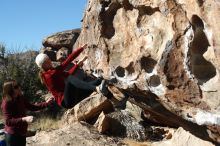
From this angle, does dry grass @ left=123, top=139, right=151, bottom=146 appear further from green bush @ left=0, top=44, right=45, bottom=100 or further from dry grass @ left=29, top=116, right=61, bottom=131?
green bush @ left=0, top=44, right=45, bottom=100

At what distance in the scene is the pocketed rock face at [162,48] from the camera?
7430mm

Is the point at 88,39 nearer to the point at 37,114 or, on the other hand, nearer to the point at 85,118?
the point at 85,118

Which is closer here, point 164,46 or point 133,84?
point 164,46

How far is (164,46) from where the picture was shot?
26.8 feet

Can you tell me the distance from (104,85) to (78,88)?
588 mm

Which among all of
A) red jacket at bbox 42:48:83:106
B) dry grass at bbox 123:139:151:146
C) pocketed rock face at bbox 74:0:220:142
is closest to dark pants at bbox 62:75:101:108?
red jacket at bbox 42:48:83:106

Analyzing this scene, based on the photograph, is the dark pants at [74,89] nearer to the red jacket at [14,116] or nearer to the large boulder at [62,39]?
the red jacket at [14,116]

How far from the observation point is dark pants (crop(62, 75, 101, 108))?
30.3 feet

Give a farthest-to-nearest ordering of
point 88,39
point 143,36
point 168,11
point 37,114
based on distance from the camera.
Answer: point 37,114 < point 88,39 < point 143,36 < point 168,11

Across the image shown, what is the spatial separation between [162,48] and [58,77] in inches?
81.7

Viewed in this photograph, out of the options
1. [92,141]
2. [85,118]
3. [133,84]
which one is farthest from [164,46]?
[85,118]

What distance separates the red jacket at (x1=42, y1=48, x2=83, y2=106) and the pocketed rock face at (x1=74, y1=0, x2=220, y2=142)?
0.69 meters

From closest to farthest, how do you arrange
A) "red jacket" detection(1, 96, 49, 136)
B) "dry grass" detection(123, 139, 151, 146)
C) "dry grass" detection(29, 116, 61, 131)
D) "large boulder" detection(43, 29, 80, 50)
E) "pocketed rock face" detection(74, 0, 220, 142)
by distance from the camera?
"pocketed rock face" detection(74, 0, 220, 142) < "red jacket" detection(1, 96, 49, 136) < "dry grass" detection(123, 139, 151, 146) < "dry grass" detection(29, 116, 61, 131) < "large boulder" detection(43, 29, 80, 50)

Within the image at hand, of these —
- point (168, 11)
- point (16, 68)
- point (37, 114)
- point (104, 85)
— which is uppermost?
point (168, 11)
